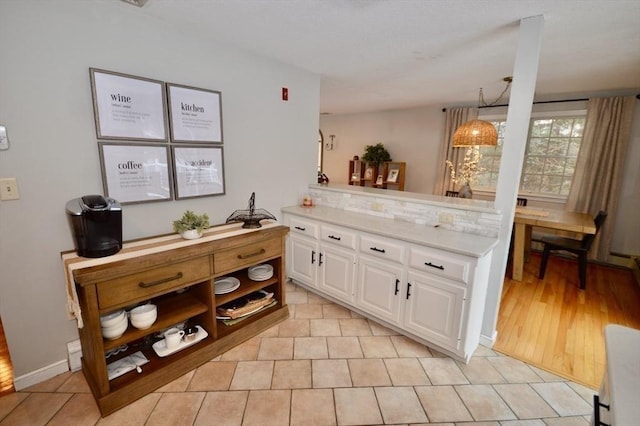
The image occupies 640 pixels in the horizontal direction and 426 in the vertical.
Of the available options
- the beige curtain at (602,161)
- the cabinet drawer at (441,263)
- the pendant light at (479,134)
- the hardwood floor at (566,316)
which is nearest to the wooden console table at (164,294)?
the cabinet drawer at (441,263)

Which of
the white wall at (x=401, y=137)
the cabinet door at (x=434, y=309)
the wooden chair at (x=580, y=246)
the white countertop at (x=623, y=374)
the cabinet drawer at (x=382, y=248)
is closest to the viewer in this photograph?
the white countertop at (x=623, y=374)

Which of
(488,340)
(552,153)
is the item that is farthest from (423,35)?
(552,153)

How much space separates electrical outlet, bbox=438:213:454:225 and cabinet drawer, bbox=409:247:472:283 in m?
0.46

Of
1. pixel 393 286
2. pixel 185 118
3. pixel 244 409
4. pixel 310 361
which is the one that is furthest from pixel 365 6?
pixel 244 409

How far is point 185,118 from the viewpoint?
85.1 inches

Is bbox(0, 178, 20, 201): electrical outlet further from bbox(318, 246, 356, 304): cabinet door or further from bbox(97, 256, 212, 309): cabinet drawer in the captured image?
bbox(318, 246, 356, 304): cabinet door

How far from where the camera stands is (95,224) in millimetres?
1629

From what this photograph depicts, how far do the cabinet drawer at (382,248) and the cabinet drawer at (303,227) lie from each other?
1.77ft

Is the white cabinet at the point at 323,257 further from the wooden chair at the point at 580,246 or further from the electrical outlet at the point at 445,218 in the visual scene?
the wooden chair at the point at 580,246

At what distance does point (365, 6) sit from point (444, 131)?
392 cm

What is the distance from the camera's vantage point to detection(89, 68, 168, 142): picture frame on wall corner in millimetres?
1778

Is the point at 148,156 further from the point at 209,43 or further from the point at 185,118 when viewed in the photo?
the point at 209,43

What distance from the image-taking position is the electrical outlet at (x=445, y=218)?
2348mm

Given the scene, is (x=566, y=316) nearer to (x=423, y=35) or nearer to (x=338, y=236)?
(x=338, y=236)
